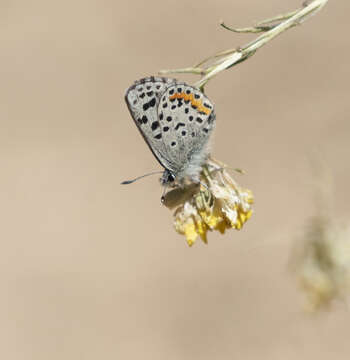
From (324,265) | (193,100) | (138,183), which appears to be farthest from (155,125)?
(138,183)

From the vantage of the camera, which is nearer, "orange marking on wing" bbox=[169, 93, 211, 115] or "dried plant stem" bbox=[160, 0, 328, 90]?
"dried plant stem" bbox=[160, 0, 328, 90]

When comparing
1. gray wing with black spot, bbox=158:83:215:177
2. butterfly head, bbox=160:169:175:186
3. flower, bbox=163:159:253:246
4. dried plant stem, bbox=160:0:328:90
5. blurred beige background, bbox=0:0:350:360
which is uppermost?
dried plant stem, bbox=160:0:328:90

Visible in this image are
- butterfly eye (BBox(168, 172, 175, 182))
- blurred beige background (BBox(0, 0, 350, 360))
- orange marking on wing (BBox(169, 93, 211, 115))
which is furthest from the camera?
blurred beige background (BBox(0, 0, 350, 360))

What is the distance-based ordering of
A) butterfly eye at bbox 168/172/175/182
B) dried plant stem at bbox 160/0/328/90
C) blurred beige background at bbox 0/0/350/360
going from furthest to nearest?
blurred beige background at bbox 0/0/350/360
butterfly eye at bbox 168/172/175/182
dried plant stem at bbox 160/0/328/90

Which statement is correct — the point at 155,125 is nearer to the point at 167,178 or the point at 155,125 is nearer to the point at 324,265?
the point at 167,178

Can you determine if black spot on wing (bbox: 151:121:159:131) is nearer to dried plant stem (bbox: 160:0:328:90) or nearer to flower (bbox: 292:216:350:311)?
dried plant stem (bbox: 160:0:328:90)

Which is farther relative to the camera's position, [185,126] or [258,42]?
[185,126]

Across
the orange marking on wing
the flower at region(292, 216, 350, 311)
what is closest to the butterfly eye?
the orange marking on wing

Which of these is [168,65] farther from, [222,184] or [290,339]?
[222,184]

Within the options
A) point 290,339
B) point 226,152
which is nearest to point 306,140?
point 226,152
